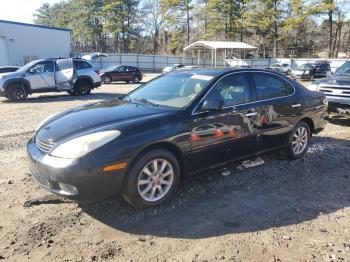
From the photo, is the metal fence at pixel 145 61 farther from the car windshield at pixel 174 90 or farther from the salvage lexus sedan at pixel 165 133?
the salvage lexus sedan at pixel 165 133

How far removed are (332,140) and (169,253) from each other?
18.0 ft

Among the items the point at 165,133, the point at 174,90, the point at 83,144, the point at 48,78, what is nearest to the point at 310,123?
the point at 174,90

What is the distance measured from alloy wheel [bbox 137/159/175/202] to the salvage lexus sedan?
0.01 metres

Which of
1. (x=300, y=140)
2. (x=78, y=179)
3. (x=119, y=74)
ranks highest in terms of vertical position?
(x=78, y=179)

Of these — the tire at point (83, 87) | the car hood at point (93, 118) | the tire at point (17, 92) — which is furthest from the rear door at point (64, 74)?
the car hood at point (93, 118)

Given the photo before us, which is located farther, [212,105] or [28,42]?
[28,42]

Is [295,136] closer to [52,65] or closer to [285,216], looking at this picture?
[285,216]

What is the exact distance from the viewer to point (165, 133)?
4086 mm

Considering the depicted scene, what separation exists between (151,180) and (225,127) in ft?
4.32

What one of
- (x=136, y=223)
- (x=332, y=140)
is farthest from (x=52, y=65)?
(x=136, y=223)

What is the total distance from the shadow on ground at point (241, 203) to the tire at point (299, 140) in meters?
0.20

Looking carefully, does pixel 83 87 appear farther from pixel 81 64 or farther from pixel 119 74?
pixel 119 74

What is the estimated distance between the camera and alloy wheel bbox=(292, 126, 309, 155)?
603 centimetres

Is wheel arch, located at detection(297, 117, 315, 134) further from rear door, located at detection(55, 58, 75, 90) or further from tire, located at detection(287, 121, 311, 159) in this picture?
rear door, located at detection(55, 58, 75, 90)
